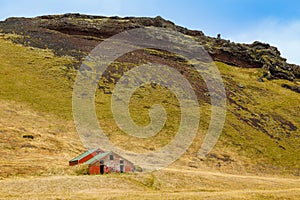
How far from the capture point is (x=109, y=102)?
74.6m

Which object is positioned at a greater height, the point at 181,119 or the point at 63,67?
the point at 63,67

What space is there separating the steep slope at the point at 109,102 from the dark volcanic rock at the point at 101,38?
0.27 metres

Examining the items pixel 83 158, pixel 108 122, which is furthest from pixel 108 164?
pixel 108 122

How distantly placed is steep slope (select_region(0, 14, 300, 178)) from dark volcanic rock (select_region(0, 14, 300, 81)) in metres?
0.27

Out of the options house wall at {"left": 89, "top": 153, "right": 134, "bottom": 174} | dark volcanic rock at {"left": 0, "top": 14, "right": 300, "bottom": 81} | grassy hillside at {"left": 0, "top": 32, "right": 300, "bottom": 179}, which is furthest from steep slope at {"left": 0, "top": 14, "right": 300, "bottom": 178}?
house wall at {"left": 89, "top": 153, "right": 134, "bottom": 174}

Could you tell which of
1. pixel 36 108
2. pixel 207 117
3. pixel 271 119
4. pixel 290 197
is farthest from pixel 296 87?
pixel 290 197

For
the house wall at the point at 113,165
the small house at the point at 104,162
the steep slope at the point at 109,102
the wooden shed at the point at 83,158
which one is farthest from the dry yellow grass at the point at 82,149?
the house wall at the point at 113,165

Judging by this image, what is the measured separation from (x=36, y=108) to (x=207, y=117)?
2931 cm

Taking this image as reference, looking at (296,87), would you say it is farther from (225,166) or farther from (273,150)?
(225,166)

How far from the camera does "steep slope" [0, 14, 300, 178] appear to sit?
56.8 metres

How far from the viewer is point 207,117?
77562 mm

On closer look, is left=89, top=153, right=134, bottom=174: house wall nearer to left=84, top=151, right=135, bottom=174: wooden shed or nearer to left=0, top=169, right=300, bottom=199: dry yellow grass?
left=84, top=151, right=135, bottom=174: wooden shed

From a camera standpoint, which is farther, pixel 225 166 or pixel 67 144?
pixel 225 166

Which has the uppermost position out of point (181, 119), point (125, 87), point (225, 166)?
point (125, 87)
